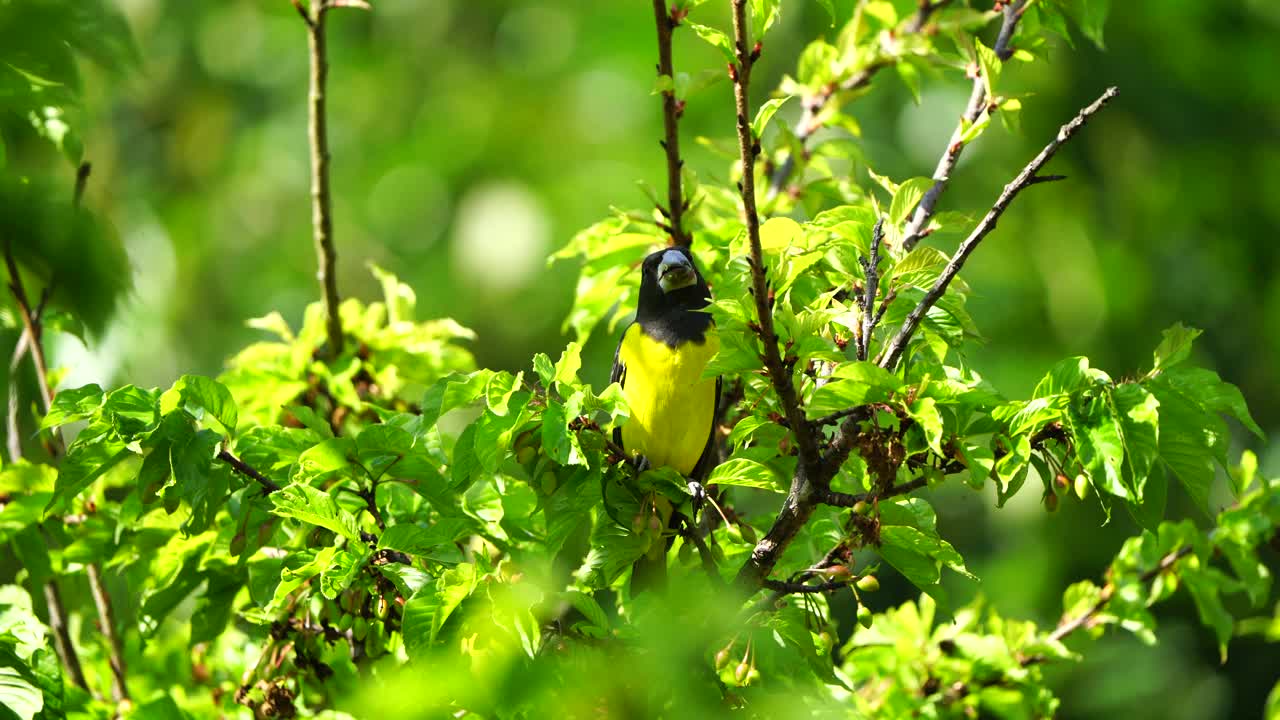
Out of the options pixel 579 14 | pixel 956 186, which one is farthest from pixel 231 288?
pixel 956 186

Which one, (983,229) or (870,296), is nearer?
(983,229)

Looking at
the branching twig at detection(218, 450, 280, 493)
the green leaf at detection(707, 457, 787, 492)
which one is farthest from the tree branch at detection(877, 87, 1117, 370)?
the branching twig at detection(218, 450, 280, 493)

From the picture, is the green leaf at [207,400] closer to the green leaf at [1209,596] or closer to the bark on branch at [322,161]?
the bark on branch at [322,161]

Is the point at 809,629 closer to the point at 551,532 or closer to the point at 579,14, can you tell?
the point at 551,532

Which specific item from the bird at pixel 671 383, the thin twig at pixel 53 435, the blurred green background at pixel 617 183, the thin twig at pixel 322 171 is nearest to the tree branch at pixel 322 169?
the thin twig at pixel 322 171

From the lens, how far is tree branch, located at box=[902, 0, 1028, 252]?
255 centimetres

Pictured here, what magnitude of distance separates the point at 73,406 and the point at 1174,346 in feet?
6.03

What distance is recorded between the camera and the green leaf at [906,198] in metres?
2.29

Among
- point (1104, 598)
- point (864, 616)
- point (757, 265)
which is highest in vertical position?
point (757, 265)

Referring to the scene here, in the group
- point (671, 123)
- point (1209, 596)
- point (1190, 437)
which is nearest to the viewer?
point (1190, 437)

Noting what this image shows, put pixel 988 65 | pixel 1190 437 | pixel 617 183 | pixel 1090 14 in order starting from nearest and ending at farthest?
pixel 1190 437
pixel 988 65
pixel 1090 14
pixel 617 183

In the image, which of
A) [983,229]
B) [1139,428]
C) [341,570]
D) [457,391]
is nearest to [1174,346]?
[1139,428]

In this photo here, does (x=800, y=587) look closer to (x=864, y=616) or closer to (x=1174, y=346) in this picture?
(x=864, y=616)

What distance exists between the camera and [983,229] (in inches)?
77.6
